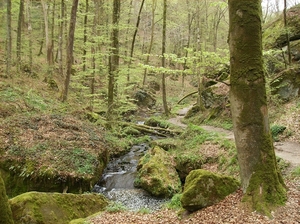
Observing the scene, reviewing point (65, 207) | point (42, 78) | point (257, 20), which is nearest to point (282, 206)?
point (257, 20)

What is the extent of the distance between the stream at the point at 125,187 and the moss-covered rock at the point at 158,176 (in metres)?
0.27

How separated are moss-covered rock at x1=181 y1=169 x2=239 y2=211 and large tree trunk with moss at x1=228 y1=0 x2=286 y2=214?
0.78m

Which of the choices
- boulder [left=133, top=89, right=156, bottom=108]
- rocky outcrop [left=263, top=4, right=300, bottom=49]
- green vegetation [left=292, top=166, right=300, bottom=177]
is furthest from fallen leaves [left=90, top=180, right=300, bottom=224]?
boulder [left=133, top=89, right=156, bottom=108]

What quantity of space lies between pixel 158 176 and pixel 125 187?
1.46 meters

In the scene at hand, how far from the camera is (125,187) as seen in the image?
9.55 m

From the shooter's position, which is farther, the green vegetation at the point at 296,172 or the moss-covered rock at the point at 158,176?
the moss-covered rock at the point at 158,176

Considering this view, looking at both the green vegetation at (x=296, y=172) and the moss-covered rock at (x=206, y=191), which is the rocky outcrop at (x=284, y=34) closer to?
the green vegetation at (x=296, y=172)

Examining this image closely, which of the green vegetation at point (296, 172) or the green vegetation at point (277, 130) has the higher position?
the green vegetation at point (277, 130)

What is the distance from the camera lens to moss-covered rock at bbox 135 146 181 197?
28.5ft

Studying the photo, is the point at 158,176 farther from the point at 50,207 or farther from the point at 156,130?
the point at 156,130

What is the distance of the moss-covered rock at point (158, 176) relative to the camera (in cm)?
868

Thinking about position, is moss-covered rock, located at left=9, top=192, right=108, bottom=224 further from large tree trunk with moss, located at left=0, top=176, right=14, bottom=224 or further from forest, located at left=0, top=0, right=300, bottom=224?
large tree trunk with moss, located at left=0, top=176, right=14, bottom=224

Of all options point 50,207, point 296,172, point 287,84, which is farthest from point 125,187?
point 287,84

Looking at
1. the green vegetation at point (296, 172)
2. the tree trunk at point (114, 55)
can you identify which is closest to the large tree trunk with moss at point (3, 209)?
the green vegetation at point (296, 172)
